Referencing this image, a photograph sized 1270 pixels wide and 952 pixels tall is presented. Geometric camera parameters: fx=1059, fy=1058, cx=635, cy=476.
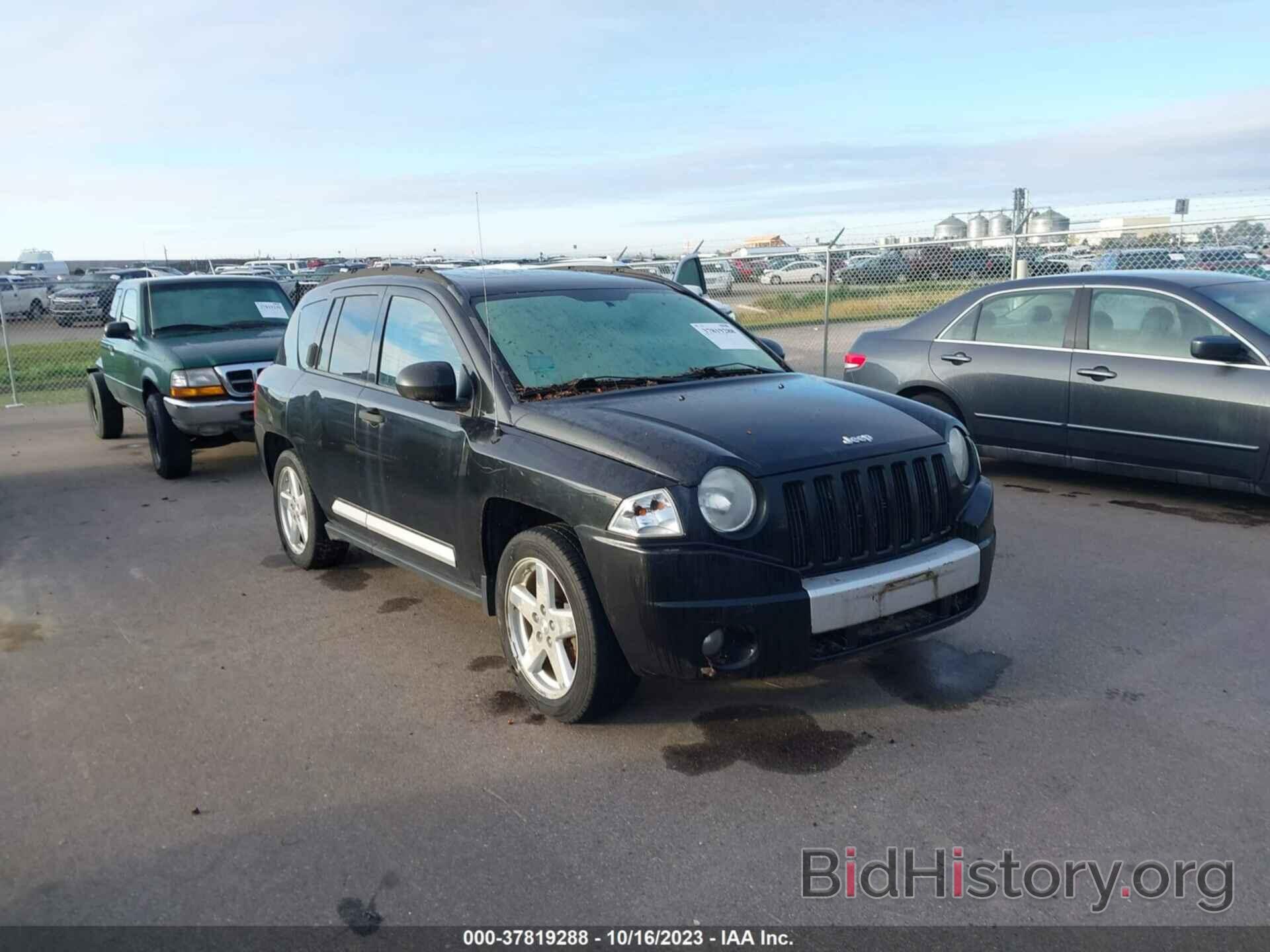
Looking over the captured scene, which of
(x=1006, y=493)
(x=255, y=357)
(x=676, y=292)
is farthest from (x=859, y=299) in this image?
(x=676, y=292)

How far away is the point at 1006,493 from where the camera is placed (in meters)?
8.19

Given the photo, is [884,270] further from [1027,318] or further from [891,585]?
[891,585]

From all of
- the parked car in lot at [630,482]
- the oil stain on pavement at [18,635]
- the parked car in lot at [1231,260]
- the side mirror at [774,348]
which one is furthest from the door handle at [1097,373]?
the oil stain on pavement at [18,635]

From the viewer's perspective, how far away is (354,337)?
5.71 meters

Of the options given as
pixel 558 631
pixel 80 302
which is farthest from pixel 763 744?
pixel 80 302

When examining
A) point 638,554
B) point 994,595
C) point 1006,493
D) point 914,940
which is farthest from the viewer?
point 1006,493

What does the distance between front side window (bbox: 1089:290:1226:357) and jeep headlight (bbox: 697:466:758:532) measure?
198 inches

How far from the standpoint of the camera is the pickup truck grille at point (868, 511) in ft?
12.6

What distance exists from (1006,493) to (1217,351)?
5.89ft

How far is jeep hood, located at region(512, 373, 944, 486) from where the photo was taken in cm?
387

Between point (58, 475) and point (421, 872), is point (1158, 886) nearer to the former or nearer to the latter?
point (421, 872)

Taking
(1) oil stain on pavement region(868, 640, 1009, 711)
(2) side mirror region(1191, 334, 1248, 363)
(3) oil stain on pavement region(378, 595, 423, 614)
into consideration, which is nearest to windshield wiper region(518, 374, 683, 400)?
(1) oil stain on pavement region(868, 640, 1009, 711)

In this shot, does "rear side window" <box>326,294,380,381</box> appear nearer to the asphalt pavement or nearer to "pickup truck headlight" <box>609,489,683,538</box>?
the asphalt pavement

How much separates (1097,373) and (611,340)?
444 cm
